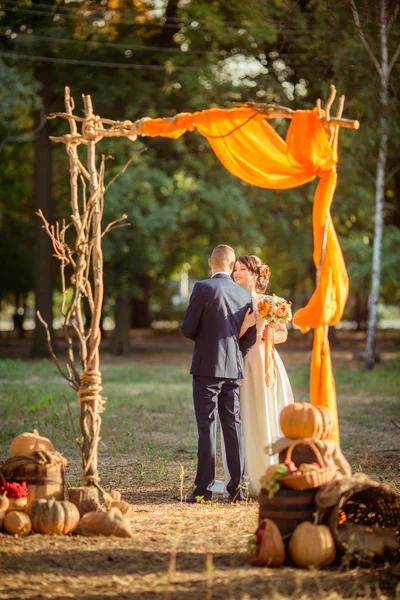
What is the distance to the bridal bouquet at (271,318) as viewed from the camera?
8.68m

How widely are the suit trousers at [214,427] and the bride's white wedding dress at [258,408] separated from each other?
12.0 inches

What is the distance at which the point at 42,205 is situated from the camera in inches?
1080

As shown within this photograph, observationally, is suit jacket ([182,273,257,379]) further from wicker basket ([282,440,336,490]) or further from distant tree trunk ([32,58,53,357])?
distant tree trunk ([32,58,53,357])

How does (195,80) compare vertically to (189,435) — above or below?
above

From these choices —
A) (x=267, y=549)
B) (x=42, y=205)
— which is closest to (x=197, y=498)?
(x=267, y=549)

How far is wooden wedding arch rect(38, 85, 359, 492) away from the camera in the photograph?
711cm

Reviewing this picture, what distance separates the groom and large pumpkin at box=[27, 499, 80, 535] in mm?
1735

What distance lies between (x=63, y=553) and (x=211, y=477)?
7.68 ft

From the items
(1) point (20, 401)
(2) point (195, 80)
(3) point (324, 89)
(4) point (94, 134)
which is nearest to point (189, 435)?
(1) point (20, 401)

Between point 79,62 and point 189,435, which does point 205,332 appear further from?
point 79,62

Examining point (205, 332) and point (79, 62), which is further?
point (79, 62)

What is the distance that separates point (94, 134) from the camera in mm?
7594

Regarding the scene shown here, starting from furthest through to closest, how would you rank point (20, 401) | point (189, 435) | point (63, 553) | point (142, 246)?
point (142, 246) → point (20, 401) → point (189, 435) → point (63, 553)

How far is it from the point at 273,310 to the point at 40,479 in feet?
9.15
